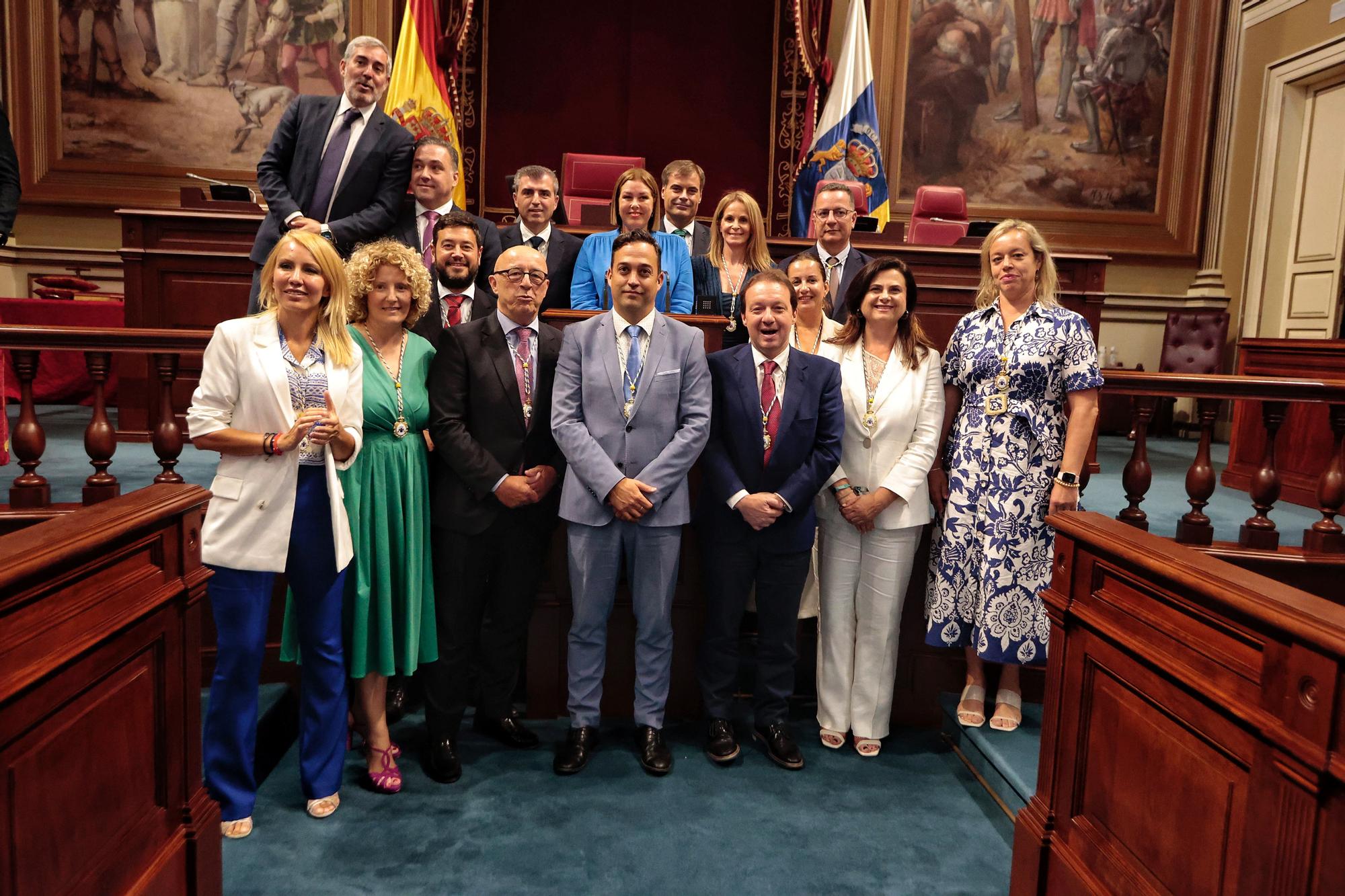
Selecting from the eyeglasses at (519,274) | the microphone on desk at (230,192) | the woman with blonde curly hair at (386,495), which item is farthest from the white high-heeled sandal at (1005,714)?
the microphone on desk at (230,192)

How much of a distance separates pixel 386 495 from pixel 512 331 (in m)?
0.59

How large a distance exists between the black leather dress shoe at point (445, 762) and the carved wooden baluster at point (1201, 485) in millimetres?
2360

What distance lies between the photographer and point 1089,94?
795 cm

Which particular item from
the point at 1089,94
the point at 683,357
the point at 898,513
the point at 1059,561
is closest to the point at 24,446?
the point at 683,357

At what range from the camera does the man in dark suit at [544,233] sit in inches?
134

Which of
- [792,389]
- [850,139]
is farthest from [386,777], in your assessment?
[850,139]

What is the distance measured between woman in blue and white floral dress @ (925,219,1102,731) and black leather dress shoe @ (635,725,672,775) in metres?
0.99

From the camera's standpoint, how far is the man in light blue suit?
8.82ft

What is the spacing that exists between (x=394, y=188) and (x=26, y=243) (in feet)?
19.5

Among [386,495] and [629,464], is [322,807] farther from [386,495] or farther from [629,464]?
[629,464]

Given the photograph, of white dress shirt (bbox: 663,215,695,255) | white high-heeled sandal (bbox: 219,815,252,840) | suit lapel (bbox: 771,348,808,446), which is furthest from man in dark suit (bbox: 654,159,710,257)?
white high-heeled sandal (bbox: 219,815,252,840)

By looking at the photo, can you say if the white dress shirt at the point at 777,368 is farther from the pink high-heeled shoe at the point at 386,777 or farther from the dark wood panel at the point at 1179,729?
the pink high-heeled shoe at the point at 386,777

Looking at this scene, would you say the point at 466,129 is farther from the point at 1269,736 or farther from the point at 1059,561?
the point at 1269,736

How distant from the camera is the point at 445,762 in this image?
107 inches
